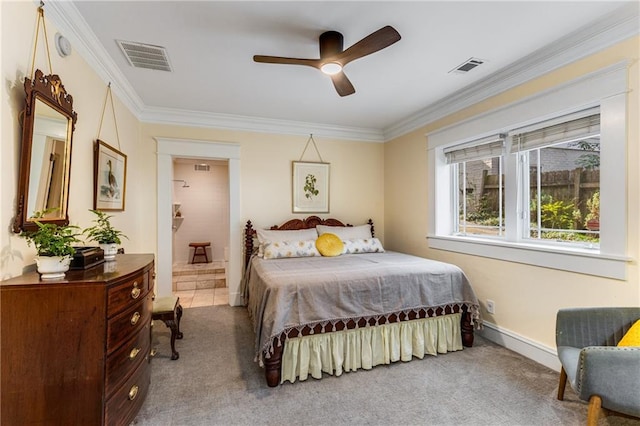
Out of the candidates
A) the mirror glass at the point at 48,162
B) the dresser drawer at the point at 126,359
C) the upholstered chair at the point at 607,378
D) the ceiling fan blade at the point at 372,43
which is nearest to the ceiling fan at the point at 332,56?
the ceiling fan blade at the point at 372,43

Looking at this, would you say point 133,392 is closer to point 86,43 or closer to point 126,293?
point 126,293

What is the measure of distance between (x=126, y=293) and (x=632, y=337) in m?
2.77

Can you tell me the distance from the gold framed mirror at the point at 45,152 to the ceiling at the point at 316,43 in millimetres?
525

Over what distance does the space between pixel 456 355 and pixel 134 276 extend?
2.63 meters

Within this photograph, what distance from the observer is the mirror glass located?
157 cm

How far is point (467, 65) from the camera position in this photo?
263cm

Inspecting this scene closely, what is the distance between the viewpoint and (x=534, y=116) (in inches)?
99.8

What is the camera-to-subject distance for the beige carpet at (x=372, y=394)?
6.11 ft

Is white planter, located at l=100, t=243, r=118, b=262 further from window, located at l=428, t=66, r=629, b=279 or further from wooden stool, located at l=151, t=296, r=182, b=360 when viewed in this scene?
window, located at l=428, t=66, r=629, b=279

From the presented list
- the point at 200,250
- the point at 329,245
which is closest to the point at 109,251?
the point at 329,245

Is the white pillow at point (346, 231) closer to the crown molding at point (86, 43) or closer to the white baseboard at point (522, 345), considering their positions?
the white baseboard at point (522, 345)

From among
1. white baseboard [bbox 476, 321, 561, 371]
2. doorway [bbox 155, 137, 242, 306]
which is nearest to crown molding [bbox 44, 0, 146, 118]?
doorway [bbox 155, 137, 242, 306]

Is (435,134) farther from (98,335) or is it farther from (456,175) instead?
(98,335)

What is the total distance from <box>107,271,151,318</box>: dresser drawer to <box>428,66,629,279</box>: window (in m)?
2.99
